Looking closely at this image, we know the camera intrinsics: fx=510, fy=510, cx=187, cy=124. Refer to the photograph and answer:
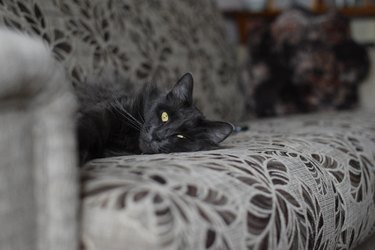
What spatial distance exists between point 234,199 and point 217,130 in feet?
1.45

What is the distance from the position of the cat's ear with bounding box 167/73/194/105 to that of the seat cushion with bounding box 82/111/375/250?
161 millimetres

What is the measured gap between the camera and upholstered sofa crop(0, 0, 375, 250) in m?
0.74

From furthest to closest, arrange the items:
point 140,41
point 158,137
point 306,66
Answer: point 306,66 < point 140,41 < point 158,137

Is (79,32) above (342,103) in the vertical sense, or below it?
above

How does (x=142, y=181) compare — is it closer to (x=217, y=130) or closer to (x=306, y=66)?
(x=217, y=130)

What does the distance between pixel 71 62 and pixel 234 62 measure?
114 cm

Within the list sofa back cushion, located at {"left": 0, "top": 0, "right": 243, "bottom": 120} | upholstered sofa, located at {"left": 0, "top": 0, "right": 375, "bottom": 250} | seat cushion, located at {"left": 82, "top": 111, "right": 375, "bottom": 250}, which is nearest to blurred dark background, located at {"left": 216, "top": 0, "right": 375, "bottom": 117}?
sofa back cushion, located at {"left": 0, "top": 0, "right": 243, "bottom": 120}

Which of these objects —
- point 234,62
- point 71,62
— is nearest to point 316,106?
point 234,62

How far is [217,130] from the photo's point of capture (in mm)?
1305

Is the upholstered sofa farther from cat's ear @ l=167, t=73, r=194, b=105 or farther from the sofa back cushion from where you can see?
cat's ear @ l=167, t=73, r=194, b=105

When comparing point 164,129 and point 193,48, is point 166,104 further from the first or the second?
point 193,48

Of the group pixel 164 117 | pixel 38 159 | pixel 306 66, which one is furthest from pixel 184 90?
pixel 306 66

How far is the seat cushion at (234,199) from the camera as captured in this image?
30.1 inches

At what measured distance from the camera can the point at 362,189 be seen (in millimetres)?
1358
